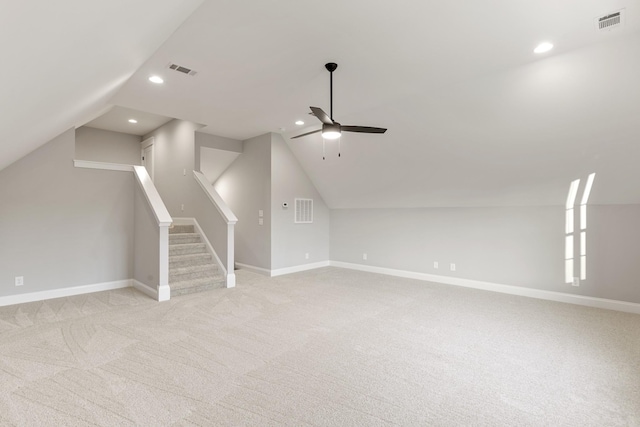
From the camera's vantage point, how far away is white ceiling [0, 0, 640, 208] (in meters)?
2.57

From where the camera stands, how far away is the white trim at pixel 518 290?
4102mm

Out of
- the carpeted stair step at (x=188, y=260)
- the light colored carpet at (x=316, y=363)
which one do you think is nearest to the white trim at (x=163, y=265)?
the light colored carpet at (x=316, y=363)

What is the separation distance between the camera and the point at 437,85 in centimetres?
386

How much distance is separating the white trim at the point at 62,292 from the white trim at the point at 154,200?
164cm

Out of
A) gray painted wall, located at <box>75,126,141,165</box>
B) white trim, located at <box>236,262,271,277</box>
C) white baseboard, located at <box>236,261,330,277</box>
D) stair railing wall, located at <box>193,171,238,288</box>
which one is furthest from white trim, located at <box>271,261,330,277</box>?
gray painted wall, located at <box>75,126,141,165</box>

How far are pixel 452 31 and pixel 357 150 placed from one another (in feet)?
9.50

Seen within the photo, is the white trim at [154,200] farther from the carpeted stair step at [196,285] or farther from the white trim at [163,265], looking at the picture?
the carpeted stair step at [196,285]

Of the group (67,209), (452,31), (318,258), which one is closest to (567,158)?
(452,31)

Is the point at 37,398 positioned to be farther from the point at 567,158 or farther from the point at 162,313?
the point at 567,158

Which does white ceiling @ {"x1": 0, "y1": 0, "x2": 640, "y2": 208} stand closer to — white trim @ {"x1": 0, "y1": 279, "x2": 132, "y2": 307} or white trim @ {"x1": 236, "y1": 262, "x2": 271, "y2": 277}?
white trim @ {"x1": 0, "y1": 279, "x2": 132, "y2": 307}

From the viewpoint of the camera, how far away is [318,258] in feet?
24.0

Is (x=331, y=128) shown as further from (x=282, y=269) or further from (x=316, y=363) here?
(x=282, y=269)

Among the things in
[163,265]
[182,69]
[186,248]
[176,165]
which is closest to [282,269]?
[186,248]

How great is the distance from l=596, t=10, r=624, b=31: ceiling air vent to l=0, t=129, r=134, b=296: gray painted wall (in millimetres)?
6518
